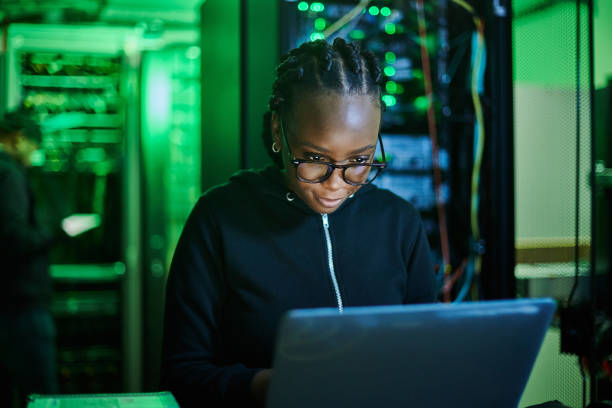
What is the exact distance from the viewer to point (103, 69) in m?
3.92

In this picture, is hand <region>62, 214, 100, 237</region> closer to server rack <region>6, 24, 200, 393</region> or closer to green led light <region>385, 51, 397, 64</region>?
server rack <region>6, 24, 200, 393</region>

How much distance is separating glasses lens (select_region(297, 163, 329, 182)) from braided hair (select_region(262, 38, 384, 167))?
12 centimetres

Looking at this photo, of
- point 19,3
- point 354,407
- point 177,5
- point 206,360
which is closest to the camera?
point 354,407

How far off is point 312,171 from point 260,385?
407mm

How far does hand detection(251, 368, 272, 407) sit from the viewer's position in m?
0.91

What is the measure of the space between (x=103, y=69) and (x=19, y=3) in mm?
608

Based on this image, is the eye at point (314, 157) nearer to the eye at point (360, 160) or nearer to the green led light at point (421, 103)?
the eye at point (360, 160)

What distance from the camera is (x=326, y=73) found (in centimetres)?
114

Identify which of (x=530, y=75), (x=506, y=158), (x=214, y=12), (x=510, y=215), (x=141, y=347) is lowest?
(x=141, y=347)

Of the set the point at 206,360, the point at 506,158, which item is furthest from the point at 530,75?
the point at 206,360

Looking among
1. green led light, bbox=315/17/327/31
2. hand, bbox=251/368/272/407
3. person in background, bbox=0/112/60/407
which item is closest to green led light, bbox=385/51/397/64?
green led light, bbox=315/17/327/31

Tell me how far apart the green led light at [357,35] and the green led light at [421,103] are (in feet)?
1.03

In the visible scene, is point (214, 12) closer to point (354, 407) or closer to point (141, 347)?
point (354, 407)

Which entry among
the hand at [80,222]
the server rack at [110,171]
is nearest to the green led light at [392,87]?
the server rack at [110,171]
